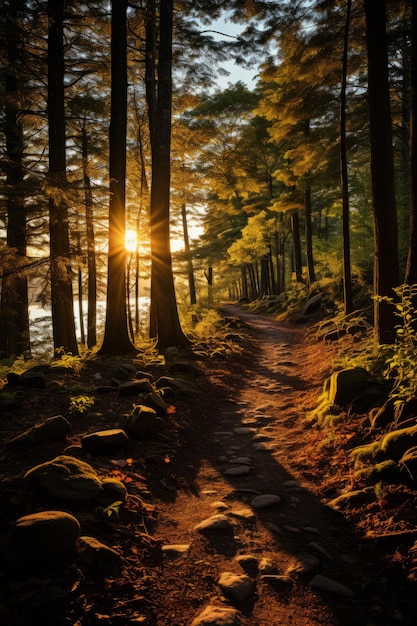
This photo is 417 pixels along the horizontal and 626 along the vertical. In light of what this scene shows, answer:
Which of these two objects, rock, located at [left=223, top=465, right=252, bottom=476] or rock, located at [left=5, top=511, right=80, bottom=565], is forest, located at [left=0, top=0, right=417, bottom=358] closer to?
rock, located at [left=223, top=465, right=252, bottom=476]

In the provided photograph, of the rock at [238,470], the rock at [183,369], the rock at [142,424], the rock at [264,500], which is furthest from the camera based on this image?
the rock at [183,369]

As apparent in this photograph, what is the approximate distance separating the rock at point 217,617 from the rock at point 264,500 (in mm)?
1442

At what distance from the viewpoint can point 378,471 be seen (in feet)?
12.5

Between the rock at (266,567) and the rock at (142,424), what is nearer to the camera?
the rock at (266,567)

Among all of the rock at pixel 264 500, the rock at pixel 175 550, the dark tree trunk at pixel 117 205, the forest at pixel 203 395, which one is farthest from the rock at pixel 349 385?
the dark tree trunk at pixel 117 205

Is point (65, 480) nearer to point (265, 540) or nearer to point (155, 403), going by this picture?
point (265, 540)

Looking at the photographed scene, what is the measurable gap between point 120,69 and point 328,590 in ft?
36.2

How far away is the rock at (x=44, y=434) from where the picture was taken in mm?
4441

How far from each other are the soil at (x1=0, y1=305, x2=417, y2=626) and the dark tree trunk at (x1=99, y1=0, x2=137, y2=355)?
11.0ft

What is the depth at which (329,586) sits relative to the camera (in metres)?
2.73

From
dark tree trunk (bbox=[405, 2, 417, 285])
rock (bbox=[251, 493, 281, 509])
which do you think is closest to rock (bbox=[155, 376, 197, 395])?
rock (bbox=[251, 493, 281, 509])

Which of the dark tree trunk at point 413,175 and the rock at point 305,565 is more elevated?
the dark tree trunk at point 413,175

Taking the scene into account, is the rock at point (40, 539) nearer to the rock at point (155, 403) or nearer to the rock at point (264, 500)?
the rock at point (264, 500)

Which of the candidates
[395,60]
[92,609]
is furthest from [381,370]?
[395,60]
